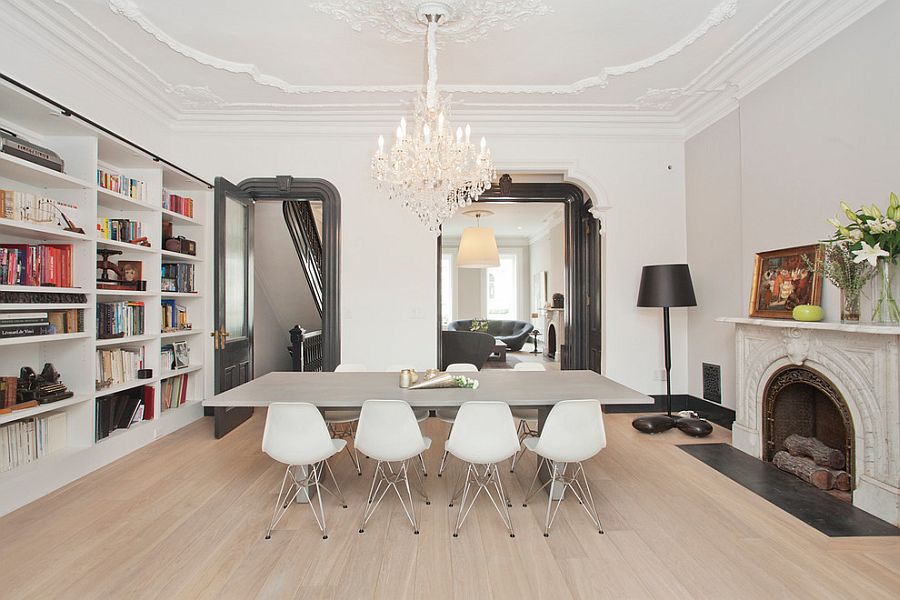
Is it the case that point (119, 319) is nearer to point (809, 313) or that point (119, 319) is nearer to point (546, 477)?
point (546, 477)

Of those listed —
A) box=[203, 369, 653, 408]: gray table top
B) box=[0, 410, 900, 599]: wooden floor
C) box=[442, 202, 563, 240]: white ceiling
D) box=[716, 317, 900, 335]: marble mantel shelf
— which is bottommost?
box=[0, 410, 900, 599]: wooden floor

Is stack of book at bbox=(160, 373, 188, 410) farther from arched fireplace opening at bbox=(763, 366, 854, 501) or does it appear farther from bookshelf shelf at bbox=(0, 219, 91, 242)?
arched fireplace opening at bbox=(763, 366, 854, 501)

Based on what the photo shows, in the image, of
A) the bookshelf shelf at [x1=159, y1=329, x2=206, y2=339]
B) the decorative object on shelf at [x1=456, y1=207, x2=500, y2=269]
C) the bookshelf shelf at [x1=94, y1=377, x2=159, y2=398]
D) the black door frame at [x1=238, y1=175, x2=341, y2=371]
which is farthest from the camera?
the decorative object on shelf at [x1=456, y1=207, x2=500, y2=269]

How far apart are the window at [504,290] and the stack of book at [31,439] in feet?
33.9

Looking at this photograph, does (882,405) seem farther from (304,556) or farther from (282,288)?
(282,288)

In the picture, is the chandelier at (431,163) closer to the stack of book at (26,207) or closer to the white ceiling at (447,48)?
the white ceiling at (447,48)

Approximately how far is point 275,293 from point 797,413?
6.34m

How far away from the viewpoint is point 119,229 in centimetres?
380

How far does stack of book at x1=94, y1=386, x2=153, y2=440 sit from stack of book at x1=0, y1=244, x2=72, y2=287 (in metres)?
0.98

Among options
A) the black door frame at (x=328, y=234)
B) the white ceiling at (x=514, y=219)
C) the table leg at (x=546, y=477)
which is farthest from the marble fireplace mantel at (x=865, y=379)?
the white ceiling at (x=514, y=219)

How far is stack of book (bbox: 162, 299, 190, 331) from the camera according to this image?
14.6 ft

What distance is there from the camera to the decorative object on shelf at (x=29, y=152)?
2.78m

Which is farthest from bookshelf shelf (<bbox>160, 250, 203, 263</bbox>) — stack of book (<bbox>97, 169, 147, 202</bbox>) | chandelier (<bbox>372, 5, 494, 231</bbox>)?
chandelier (<bbox>372, 5, 494, 231</bbox>)

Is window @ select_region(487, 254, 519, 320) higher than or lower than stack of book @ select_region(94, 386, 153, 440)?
higher
